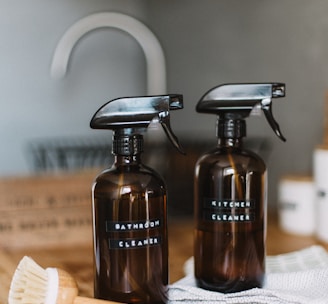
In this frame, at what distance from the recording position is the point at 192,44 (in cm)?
126

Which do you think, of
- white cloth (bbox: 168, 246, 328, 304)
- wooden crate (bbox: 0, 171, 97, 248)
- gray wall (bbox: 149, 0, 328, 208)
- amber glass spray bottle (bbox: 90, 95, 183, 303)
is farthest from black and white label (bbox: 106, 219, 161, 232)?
gray wall (bbox: 149, 0, 328, 208)

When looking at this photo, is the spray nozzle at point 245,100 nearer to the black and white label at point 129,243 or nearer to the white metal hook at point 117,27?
the black and white label at point 129,243

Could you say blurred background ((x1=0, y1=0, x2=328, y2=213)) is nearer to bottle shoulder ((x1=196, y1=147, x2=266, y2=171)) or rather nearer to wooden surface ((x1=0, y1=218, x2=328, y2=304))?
wooden surface ((x1=0, y1=218, x2=328, y2=304))

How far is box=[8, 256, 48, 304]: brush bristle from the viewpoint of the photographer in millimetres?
501

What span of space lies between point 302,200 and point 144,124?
50cm

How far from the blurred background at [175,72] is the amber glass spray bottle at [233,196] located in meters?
0.40

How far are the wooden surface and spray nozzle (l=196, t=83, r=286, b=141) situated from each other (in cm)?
24

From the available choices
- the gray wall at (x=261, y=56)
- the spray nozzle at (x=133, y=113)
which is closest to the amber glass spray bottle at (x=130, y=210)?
the spray nozzle at (x=133, y=113)

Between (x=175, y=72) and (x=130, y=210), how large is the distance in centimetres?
81

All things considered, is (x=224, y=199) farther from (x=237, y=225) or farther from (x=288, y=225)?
(x=288, y=225)

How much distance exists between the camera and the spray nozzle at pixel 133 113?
1.80ft

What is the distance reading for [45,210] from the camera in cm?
91

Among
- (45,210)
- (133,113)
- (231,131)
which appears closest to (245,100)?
(231,131)

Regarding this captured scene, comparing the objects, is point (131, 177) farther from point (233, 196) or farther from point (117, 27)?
point (117, 27)
